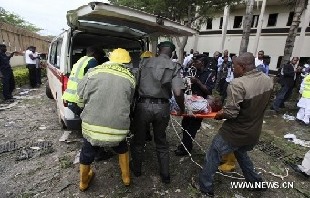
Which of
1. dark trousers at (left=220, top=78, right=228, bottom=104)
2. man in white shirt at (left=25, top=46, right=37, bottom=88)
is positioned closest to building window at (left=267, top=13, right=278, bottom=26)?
dark trousers at (left=220, top=78, right=228, bottom=104)

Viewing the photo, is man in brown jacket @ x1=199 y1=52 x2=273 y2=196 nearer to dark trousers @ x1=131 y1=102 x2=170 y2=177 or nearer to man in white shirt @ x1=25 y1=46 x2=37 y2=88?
dark trousers @ x1=131 y1=102 x2=170 y2=177

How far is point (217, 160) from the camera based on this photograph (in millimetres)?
3064

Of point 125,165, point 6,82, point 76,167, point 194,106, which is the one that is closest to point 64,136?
point 76,167

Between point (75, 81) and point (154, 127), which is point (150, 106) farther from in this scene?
point (75, 81)

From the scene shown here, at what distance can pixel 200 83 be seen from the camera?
369 cm

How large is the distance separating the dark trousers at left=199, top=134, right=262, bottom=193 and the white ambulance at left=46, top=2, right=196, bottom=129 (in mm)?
1703

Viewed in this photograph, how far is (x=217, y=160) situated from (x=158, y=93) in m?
1.10

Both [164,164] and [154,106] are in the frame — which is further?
[164,164]

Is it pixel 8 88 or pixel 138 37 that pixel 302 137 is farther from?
pixel 8 88

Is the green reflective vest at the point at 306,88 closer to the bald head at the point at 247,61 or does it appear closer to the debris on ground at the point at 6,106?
the bald head at the point at 247,61

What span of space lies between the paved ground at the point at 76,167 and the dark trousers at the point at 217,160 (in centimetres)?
21

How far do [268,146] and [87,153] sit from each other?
384cm

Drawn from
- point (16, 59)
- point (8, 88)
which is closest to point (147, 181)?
point (8, 88)

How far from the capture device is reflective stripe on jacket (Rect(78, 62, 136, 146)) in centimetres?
272
